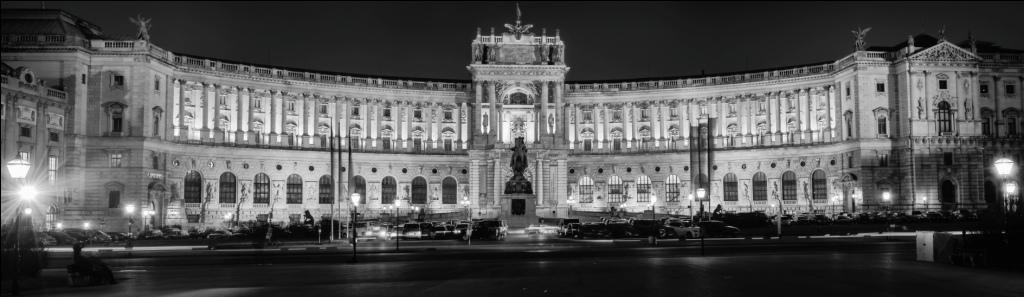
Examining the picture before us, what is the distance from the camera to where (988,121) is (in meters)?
101

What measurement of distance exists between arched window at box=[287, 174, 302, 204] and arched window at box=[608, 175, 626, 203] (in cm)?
3703

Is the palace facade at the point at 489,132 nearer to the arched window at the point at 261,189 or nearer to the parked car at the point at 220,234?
the arched window at the point at 261,189

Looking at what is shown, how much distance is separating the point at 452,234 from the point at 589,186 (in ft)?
161

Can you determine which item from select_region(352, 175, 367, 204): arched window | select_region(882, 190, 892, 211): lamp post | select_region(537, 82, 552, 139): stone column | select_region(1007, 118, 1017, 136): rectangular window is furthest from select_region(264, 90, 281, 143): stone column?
select_region(1007, 118, 1017, 136): rectangular window

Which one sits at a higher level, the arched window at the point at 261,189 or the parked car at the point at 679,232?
the arched window at the point at 261,189

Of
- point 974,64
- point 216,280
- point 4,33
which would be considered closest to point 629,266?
point 216,280

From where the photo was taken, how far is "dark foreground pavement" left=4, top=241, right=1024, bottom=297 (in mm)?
26766

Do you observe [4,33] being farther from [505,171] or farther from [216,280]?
[216,280]

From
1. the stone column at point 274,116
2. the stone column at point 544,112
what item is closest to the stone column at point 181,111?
the stone column at point 274,116

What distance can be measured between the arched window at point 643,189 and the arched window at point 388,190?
29.4 m

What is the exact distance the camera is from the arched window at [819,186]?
10631cm

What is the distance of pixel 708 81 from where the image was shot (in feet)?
382

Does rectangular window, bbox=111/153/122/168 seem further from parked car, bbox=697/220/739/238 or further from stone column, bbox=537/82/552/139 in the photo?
parked car, bbox=697/220/739/238

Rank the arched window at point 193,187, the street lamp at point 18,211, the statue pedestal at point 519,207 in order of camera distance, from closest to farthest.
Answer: the street lamp at point 18,211
the statue pedestal at point 519,207
the arched window at point 193,187
